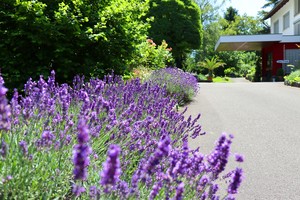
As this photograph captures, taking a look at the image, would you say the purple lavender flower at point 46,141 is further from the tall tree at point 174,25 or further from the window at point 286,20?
the window at point 286,20

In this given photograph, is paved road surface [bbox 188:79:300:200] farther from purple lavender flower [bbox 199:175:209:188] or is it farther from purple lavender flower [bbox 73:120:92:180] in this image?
purple lavender flower [bbox 73:120:92:180]

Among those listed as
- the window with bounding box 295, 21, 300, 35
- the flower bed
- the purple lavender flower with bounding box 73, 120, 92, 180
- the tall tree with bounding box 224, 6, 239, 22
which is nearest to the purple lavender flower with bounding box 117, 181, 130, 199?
the purple lavender flower with bounding box 73, 120, 92, 180

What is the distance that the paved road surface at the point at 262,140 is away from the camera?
466 cm

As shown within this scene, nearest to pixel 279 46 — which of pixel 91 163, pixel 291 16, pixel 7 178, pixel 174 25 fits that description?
pixel 291 16

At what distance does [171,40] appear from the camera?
112 feet

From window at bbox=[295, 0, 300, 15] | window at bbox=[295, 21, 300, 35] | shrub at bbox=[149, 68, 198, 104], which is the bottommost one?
shrub at bbox=[149, 68, 198, 104]

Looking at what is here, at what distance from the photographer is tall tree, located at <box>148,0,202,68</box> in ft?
110

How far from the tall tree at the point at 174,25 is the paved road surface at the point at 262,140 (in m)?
20.7

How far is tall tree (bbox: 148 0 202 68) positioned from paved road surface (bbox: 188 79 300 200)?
20702mm

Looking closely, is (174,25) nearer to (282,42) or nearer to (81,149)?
(282,42)

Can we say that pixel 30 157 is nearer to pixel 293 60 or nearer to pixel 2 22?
pixel 2 22

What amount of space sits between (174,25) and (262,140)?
2738 centimetres

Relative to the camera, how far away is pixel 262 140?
7.38 m

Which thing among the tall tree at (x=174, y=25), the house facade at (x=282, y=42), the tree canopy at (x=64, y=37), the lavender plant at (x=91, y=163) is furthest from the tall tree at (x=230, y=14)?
the lavender plant at (x=91, y=163)
